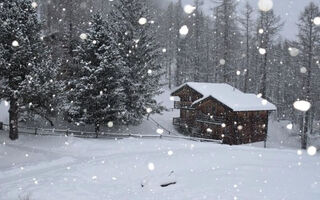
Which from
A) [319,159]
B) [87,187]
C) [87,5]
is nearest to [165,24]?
[87,5]

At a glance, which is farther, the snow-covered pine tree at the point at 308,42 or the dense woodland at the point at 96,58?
the snow-covered pine tree at the point at 308,42

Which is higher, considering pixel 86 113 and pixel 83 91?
pixel 83 91

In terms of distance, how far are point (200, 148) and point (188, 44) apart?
4304 cm

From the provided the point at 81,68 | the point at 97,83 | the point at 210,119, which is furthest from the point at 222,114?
the point at 81,68

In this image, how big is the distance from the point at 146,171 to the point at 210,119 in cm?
1853

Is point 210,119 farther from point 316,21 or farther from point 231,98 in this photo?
point 316,21

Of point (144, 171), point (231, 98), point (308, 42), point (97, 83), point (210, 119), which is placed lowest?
point (144, 171)

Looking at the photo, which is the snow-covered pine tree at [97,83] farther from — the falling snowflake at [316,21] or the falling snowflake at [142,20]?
the falling snowflake at [316,21]

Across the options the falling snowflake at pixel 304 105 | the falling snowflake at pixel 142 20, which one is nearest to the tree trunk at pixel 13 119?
the falling snowflake at pixel 142 20

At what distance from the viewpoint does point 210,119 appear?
36.7 metres

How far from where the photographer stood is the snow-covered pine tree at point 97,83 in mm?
27984

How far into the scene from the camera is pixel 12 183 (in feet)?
57.3

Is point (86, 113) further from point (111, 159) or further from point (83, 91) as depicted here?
point (111, 159)

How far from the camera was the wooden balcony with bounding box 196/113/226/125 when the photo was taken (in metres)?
35.6
